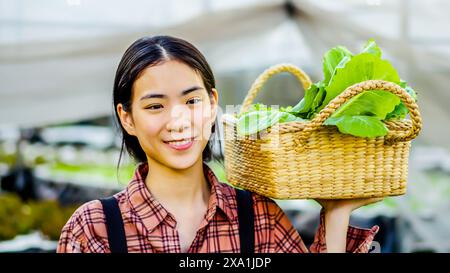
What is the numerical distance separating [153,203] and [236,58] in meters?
1.40

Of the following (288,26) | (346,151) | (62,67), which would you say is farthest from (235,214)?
(288,26)

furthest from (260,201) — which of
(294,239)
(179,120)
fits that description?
(179,120)

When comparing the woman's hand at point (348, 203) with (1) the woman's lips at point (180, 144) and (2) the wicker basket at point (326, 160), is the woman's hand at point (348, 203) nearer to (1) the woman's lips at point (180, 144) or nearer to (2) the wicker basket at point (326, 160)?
(2) the wicker basket at point (326, 160)

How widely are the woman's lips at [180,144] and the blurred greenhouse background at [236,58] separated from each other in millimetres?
875

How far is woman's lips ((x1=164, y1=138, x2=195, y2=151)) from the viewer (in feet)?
2.89

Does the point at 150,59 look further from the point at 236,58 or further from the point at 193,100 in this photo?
the point at 236,58

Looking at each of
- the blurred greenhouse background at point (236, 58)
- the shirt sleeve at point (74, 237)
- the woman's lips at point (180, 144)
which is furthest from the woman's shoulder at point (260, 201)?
the blurred greenhouse background at point (236, 58)

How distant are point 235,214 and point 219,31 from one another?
1283mm

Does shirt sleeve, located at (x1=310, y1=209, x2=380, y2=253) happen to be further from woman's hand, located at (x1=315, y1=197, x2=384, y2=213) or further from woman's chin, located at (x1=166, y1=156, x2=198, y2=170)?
woman's chin, located at (x1=166, y1=156, x2=198, y2=170)

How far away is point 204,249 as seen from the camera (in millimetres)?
895

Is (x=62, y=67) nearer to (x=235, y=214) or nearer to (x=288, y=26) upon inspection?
(x=288, y=26)

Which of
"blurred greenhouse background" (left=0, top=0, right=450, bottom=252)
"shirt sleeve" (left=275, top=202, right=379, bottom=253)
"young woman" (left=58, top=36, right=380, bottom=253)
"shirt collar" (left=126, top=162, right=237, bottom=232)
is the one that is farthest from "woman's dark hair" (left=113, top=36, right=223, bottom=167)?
"blurred greenhouse background" (left=0, top=0, right=450, bottom=252)

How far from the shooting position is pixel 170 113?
2.87 feet

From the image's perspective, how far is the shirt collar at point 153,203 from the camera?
89 centimetres
